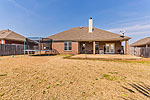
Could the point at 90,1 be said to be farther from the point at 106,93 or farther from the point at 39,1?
the point at 106,93

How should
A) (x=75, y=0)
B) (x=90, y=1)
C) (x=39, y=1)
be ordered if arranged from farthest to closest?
(x=75, y=0) → (x=90, y=1) → (x=39, y=1)

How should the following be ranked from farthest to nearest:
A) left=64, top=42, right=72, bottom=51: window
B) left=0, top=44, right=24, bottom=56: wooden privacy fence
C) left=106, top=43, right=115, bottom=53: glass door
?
1. left=106, top=43, right=115, bottom=53: glass door
2. left=64, top=42, right=72, bottom=51: window
3. left=0, top=44, right=24, bottom=56: wooden privacy fence

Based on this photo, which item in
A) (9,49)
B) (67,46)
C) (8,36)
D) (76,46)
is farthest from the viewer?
(8,36)

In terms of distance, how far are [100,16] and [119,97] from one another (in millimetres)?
20920

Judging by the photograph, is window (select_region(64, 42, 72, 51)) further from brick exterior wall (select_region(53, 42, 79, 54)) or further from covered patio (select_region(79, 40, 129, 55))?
Answer: covered patio (select_region(79, 40, 129, 55))

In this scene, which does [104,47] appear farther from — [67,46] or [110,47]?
[67,46]

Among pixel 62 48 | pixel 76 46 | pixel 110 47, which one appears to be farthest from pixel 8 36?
pixel 110 47

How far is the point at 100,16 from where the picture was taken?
19.2 metres

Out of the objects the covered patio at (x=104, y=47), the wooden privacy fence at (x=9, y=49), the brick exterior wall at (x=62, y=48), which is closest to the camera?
the wooden privacy fence at (x=9, y=49)

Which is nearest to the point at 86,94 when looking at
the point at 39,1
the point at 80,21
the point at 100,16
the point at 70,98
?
the point at 70,98

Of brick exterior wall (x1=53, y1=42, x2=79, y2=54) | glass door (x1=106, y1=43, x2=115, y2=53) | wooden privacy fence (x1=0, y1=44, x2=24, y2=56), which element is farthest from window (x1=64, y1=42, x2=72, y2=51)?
wooden privacy fence (x1=0, y1=44, x2=24, y2=56)

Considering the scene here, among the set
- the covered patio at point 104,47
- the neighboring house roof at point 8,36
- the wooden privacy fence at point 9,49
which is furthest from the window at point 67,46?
the neighboring house roof at point 8,36

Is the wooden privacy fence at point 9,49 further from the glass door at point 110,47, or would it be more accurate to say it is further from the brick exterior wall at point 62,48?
the glass door at point 110,47

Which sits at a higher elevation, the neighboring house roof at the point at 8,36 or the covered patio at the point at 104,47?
the neighboring house roof at the point at 8,36
